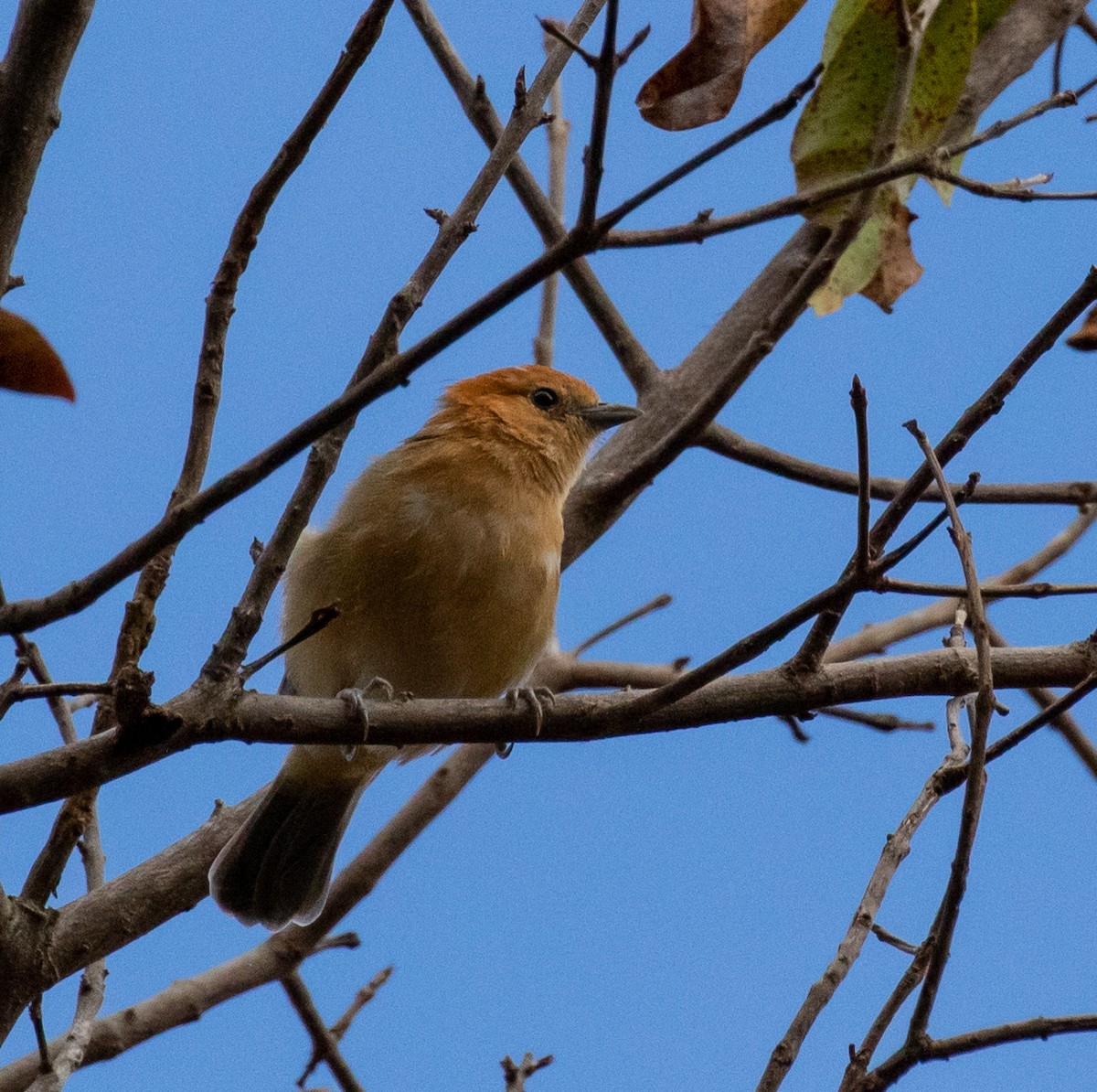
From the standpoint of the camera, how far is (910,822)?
10.5 ft

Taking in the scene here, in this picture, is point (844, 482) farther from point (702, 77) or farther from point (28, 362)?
point (28, 362)

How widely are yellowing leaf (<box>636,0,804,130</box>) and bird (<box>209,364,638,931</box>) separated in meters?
2.14

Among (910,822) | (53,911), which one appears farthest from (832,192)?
(53,911)

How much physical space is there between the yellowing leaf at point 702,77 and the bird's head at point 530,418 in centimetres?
253

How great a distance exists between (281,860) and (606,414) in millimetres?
2385

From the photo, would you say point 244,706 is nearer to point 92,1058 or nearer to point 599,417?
point 92,1058

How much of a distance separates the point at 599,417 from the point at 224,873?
99.4 inches

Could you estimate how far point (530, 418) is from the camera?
20.5 feet

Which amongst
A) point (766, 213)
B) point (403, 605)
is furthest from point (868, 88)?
point (403, 605)

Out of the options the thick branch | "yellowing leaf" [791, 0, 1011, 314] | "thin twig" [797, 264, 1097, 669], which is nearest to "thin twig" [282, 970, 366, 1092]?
the thick branch

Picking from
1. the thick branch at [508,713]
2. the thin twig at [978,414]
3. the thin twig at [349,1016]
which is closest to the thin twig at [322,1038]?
the thin twig at [349,1016]

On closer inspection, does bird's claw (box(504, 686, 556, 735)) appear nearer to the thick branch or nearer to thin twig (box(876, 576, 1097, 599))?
the thick branch

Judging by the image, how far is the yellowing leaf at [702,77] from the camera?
3.28 meters

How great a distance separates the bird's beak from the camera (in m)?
6.44
